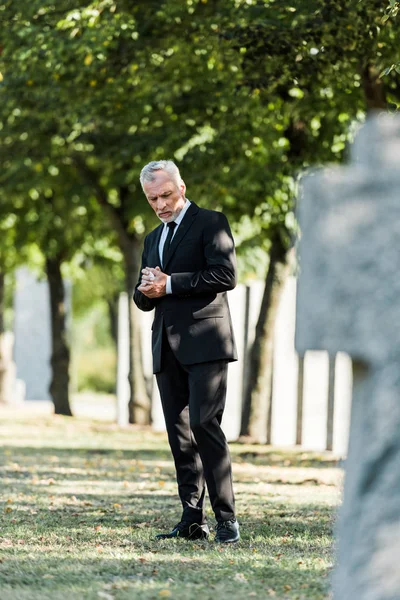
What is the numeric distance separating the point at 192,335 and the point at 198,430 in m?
0.57

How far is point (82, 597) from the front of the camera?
4.91 metres

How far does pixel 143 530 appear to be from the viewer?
729 centimetres

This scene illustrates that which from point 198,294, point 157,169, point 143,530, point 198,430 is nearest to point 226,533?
point 198,430

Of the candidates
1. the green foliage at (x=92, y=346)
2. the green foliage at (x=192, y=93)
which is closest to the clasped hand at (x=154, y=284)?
the green foliage at (x=192, y=93)

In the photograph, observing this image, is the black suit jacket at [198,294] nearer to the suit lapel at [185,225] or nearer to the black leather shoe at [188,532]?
the suit lapel at [185,225]

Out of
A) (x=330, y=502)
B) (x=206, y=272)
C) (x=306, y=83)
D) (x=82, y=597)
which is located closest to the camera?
(x=82, y=597)

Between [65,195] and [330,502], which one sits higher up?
[65,195]

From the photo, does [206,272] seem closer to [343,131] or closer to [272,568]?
[272,568]

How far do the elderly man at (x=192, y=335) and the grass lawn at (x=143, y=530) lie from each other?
382 millimetres

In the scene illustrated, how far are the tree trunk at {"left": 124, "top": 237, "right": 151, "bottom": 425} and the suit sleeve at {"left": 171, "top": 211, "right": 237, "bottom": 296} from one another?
1268cm

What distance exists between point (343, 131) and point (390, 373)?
39.4ft

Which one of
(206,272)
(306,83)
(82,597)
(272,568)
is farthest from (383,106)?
(82,597)

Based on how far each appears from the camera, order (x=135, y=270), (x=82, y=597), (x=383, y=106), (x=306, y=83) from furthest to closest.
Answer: (x=135, y=270), (x=383, y=106), (x=306, y=83), (x=82, y=597)

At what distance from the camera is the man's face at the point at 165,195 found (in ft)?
22.1
